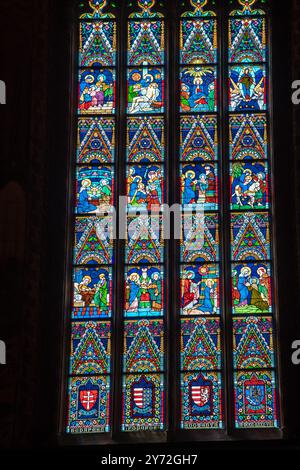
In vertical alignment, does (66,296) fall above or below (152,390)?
above

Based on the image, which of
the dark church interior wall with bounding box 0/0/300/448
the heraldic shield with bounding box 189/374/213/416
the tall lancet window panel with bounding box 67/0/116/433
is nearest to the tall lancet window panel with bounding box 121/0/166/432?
the tall lancet window panel with bounding box 67/0/116/433

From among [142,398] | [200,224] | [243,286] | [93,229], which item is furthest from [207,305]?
[93,229]

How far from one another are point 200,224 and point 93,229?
1173 millimetres

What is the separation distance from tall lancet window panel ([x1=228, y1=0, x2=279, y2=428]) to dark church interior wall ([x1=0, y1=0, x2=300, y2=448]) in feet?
0.70

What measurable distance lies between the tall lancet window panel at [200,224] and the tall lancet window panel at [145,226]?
0.24 meters

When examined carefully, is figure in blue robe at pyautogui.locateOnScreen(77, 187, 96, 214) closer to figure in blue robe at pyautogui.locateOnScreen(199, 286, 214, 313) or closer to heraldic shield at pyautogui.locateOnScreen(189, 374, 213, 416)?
figure in blue robe at pyautogui.locateOnScreen(199, 286, 214, 313)

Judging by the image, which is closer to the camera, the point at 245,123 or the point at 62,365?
the point at 62,365

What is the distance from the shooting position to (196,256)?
12922 mm

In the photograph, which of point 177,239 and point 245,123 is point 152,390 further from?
point 245,123

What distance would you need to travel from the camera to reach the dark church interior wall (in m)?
12.2

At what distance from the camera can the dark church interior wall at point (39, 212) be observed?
12.2 metres
